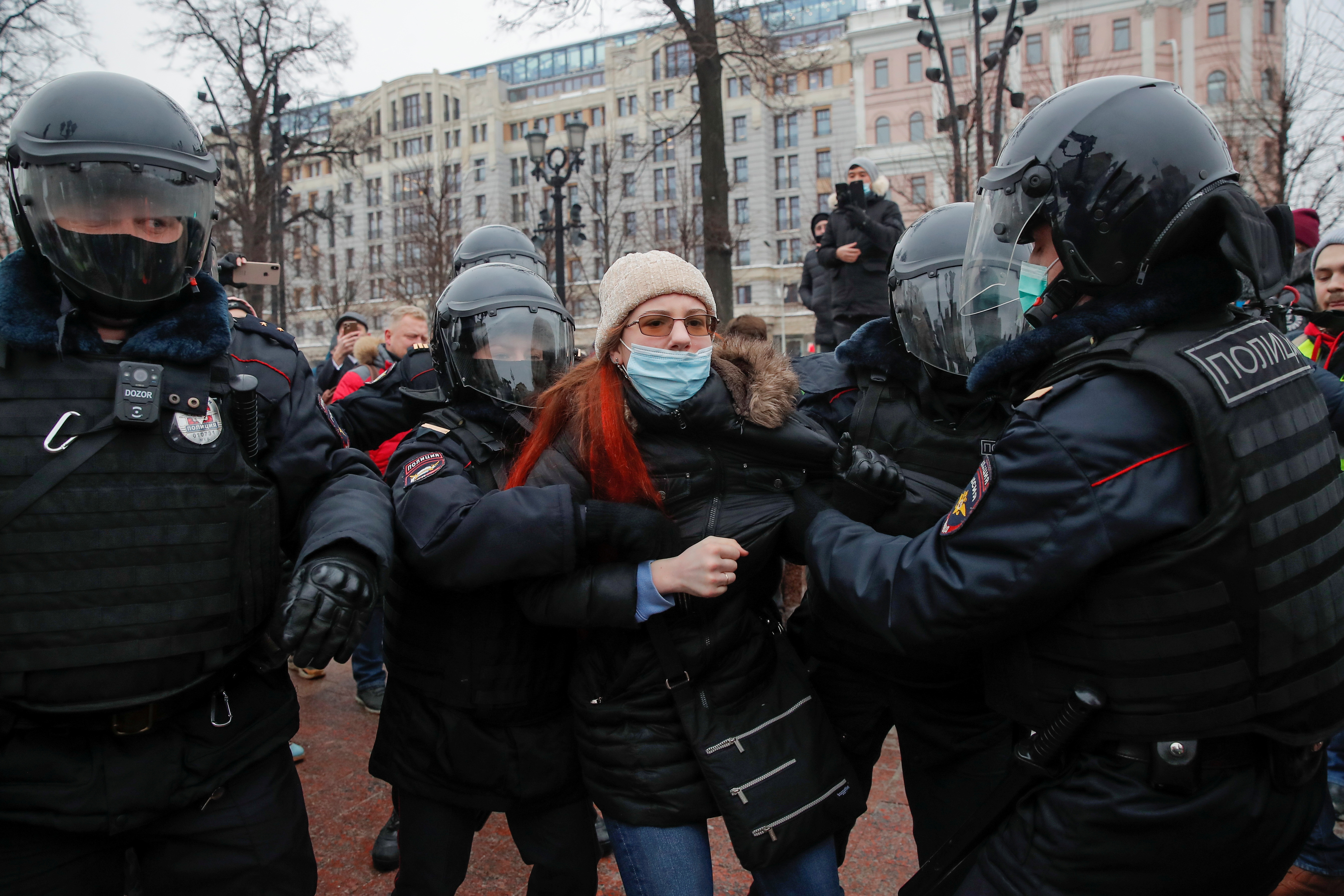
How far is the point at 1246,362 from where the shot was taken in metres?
1.52

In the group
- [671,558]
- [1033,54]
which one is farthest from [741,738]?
[1033,54]

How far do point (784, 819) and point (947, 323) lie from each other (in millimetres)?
1396

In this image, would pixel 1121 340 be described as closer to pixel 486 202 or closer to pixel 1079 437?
pixel 1079 437

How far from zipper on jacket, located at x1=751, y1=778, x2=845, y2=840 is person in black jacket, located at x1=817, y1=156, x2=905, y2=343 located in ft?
16.2

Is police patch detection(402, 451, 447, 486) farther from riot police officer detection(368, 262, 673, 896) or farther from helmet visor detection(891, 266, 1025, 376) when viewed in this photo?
helmet visor detection(891, 266, 1025, 376)

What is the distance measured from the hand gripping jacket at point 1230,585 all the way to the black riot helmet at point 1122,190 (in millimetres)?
182

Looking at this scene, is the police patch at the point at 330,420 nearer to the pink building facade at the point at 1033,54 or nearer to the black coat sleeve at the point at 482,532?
the black coat sleeve at the point at 482,532

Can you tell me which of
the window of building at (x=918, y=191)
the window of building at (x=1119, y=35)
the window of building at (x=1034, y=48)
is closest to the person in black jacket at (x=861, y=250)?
the window of building at (x=918, y=191)

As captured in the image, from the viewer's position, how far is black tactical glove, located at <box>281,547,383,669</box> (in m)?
1.78

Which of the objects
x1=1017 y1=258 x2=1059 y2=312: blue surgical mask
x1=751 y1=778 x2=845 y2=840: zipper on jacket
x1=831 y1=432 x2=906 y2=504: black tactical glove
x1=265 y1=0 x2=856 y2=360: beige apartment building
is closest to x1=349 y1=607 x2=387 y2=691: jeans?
x1=751 y1=778 x2=845 y2=840: zipper on jacket

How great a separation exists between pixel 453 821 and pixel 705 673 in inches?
36.5

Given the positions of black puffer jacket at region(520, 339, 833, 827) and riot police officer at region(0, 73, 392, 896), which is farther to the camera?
black puffer jacket at region(520, 339, 833, 827)

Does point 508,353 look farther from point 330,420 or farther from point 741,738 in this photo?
point 741,738

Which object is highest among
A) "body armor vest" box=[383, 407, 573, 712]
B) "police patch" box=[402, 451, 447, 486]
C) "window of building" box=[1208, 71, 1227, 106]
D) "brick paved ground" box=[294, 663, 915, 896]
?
"window of building" box=[1208, 71, 1227, 106]
